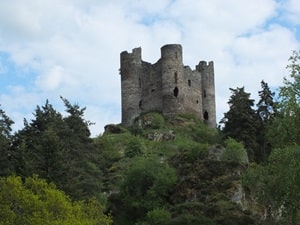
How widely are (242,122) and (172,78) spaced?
1121 cm

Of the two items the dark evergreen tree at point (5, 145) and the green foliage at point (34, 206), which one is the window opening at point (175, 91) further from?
the green foliage at point (34, 206)

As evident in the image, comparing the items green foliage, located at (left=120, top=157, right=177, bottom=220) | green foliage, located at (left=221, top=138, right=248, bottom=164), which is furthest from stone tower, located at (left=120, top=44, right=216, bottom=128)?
green foliage, located at (left=120, top=157, right=177, bottom=220)

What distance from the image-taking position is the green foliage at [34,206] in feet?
91.1

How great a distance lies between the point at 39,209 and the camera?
93.0ft

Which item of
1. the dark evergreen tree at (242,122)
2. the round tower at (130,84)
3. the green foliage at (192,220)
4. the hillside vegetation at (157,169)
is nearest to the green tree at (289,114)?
the hillside vegetation at (157,169)

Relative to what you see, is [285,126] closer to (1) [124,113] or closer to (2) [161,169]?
(2) [161,169]

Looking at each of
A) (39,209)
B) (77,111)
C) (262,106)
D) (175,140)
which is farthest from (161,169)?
(39,209)

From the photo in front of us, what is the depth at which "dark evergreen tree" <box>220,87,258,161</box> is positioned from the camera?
60.2m

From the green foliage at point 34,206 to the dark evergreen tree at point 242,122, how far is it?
31.7 m

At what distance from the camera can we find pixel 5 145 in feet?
124

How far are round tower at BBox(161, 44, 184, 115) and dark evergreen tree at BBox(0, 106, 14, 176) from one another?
1131 inches

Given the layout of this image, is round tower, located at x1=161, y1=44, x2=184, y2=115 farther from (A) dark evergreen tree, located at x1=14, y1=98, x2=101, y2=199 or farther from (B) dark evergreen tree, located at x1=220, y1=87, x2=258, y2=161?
(A) dark evergreen tree, located at x1=14, y1=98, x2=101, y2=199

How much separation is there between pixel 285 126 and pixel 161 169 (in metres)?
23.7

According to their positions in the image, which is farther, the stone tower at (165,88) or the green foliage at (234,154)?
the stone tower at (165,88)
